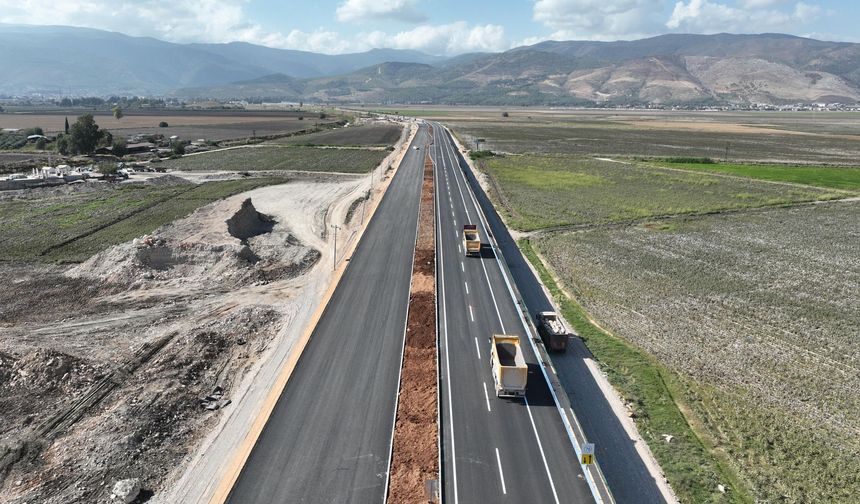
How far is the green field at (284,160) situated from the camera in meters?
95.4

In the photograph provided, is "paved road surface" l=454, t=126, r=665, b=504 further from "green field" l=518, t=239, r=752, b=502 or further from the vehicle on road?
"green field" l=518, t=239, r=752, b=502

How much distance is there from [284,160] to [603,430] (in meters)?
93.7

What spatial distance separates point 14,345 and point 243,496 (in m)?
20.4

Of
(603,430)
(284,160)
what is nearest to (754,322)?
(603,430)

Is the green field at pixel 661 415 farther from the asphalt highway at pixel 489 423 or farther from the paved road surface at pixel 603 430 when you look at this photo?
the asphalt highway at pixel 489 423

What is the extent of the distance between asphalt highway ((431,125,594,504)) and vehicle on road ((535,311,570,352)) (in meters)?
1.20

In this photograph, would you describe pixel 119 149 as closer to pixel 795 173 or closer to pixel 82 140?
pixel 82 140

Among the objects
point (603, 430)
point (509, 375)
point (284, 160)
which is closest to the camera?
point (603, 430)

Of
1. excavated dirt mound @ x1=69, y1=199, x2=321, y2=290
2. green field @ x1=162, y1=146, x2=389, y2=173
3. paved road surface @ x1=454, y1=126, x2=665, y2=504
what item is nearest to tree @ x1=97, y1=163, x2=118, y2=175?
green field @ x1=162, y1=146, x2=389, y2=173

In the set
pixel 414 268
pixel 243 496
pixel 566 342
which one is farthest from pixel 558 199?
pixel 243 496

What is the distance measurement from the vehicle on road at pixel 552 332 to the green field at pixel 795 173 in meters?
77.5

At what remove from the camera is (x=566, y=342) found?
29156 mm

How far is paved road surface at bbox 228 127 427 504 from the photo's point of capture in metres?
18.8

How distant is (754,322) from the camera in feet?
108
